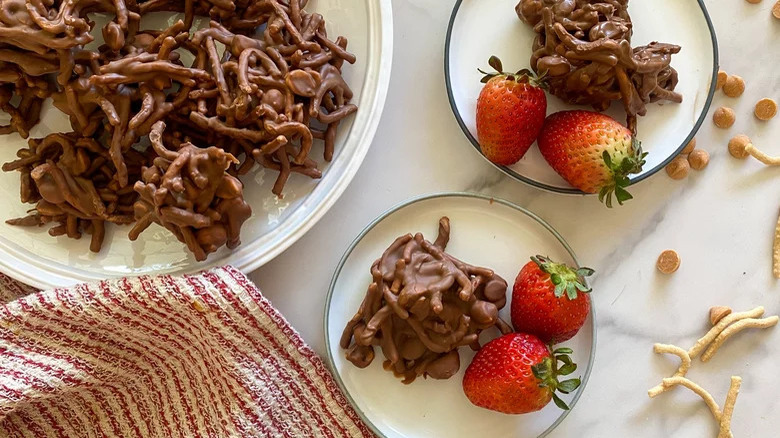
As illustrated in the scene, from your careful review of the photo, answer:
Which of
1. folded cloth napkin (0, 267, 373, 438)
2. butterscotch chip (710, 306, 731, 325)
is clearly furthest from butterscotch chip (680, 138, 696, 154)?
folded cloth napkin (0, 267, 373, 438)

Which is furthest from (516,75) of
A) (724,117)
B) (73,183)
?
→ (73,183)

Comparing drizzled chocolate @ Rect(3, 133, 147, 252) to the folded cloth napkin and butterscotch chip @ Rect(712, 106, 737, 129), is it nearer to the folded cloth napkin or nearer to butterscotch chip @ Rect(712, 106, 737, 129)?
the folded cloth napkin

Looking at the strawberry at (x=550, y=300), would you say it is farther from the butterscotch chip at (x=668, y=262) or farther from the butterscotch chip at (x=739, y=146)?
the butterscotch chip at (x=739, y=146)

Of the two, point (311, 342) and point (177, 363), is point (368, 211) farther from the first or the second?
point (177, 363)

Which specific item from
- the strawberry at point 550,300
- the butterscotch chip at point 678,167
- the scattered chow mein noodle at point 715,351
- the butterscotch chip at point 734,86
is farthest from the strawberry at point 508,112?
the scattered chow mein noodle at point 715,351

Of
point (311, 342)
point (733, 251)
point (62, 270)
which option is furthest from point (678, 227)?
point (62, 270)

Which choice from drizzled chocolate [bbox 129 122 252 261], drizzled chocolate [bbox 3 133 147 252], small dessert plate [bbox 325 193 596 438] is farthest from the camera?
small dessert plate [bbox 325 193 596 438]

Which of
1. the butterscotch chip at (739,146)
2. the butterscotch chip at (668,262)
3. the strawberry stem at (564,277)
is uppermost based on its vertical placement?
the butterscotch chip at (739,146)
